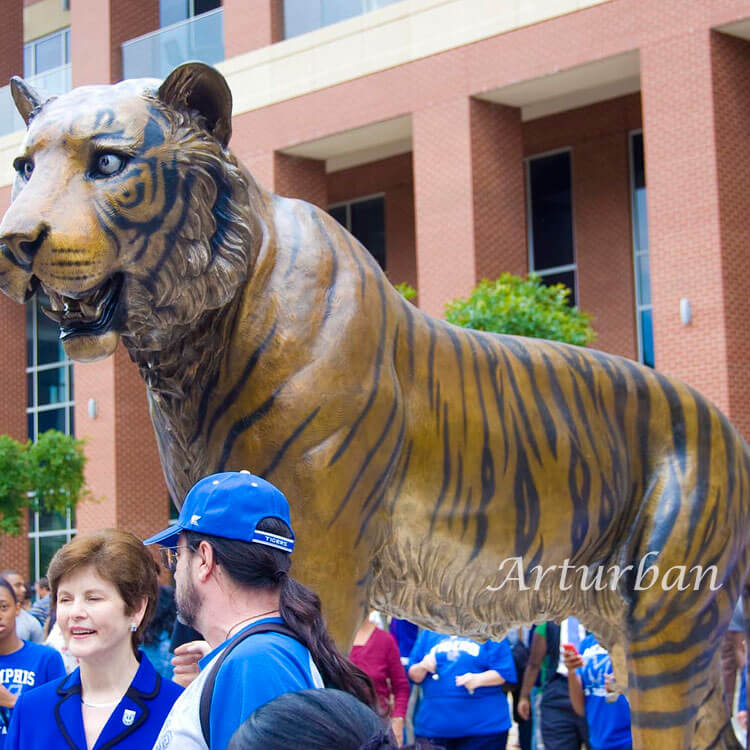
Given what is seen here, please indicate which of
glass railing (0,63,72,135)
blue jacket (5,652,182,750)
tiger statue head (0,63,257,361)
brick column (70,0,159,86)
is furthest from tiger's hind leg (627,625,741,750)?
glass railing (0,63,72,135)

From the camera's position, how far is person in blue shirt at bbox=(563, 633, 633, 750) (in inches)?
301

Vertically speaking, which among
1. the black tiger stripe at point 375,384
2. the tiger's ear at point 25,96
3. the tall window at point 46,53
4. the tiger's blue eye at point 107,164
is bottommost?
the black tiger stripe at point 375,384

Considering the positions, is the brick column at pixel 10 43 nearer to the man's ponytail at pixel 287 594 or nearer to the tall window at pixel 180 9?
the tall window at pixel 180 9

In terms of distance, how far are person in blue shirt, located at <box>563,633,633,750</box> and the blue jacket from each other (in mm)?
4700

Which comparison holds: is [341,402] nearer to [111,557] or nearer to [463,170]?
[111,557]

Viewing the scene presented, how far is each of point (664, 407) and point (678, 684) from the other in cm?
104

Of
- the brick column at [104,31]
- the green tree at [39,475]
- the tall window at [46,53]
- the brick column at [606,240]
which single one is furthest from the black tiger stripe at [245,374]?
the tall window at [46,53]

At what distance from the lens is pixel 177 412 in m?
3.77

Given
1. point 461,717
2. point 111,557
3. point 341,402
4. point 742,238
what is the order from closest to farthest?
point 111,557
point 341,402
point 461,717
point 742,238

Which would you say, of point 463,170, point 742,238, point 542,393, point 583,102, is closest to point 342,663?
point 542,393

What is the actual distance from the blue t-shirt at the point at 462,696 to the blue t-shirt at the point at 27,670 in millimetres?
3647

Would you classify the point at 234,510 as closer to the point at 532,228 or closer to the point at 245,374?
the point at 245,374

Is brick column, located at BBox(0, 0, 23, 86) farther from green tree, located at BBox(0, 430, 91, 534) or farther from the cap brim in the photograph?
the cap brim

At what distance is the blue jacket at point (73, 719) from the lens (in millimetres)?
3080
